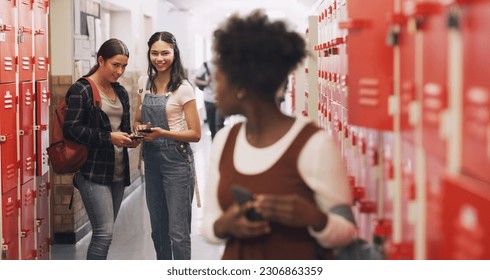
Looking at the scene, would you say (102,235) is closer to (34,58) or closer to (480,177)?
(34,58)

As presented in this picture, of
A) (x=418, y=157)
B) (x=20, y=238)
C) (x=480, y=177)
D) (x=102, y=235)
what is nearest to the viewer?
(x=480, y=177)

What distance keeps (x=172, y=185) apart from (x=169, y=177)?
4 cm

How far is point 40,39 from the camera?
455 cm

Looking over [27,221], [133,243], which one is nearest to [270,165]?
[27,221]

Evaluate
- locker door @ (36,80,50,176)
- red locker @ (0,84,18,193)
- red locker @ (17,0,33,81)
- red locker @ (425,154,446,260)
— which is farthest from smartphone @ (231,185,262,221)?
locker door @ (36,80,50,176)

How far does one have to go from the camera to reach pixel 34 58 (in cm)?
439

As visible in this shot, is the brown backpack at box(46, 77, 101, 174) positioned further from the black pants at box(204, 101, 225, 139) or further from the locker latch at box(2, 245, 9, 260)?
the black pants at box(204, 101, 225, 139)

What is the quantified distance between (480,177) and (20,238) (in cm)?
320

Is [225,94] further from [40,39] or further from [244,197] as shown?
[40,39]

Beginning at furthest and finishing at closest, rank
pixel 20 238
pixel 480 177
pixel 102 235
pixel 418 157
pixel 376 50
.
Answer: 1. pixel 20 238
2. pixel 102 235
3. pixel 376 50
4. pixel 418 157
5. pixel 480 177

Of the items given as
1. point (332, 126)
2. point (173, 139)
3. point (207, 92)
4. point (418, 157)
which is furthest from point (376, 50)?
point (207, 92)

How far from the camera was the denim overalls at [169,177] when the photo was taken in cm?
389

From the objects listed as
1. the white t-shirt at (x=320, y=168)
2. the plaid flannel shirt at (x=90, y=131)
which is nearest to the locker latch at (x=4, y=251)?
the plaid flannel shirt at (x=90, y=131)

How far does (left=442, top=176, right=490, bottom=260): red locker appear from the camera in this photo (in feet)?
4.74
